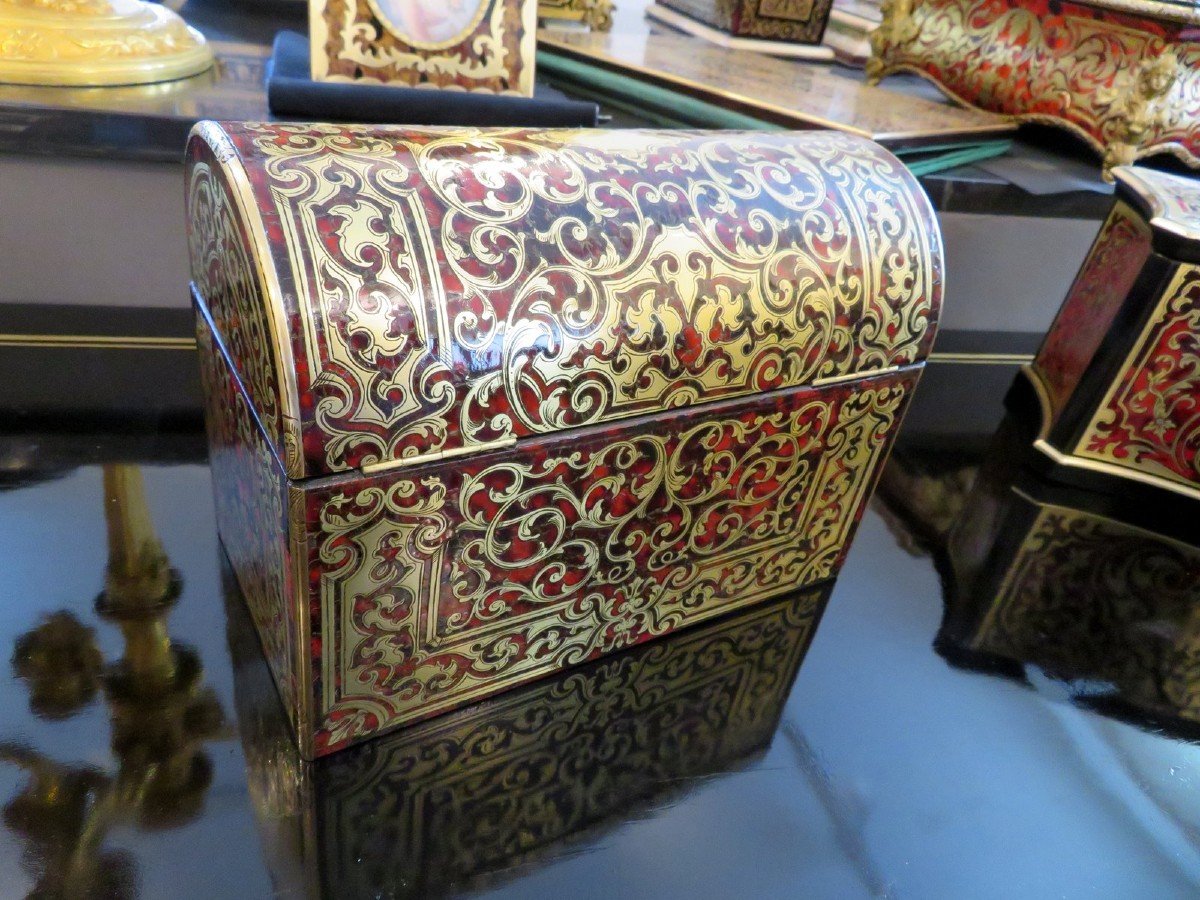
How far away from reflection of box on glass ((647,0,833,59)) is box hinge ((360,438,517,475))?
1.47 metres

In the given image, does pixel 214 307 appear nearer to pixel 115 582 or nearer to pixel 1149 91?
pixel 115 582

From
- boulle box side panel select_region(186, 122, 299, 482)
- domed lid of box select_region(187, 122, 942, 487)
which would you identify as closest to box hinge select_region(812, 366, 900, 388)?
domed lid of box select_region(187, 122, 942, 487)

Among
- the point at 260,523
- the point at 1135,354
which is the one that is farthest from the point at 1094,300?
the point at 260,523

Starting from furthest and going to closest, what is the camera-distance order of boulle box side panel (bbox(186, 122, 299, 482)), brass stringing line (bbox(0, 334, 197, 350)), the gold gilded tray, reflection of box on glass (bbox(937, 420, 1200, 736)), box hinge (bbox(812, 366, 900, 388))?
the gold gilded tray → brass stringing line (bbox(0, 334, 197, 350)) → reflection of box on glass (bbox(937, 420, 1200, 736)) → box hinge (bbox(812, 366, 900, 388)) → boulle box side panel (bbox(186, 122, 299, 482))

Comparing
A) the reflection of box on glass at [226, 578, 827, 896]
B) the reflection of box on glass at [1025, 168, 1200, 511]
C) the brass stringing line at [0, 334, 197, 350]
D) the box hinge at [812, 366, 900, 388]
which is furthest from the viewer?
the brass stringing line at [0, 334, 197, 350]

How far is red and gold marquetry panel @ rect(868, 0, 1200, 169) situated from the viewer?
4.59 feet

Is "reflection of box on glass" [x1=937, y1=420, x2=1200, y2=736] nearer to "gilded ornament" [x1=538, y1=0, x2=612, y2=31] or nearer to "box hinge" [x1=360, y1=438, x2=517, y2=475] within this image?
"box hinge" [x1=360, y1=438, x2=517, y2=475]

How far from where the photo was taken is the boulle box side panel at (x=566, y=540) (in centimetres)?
68

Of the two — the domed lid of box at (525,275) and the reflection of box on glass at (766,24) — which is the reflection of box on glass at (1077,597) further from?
the reflection of box on glass at (766,24)

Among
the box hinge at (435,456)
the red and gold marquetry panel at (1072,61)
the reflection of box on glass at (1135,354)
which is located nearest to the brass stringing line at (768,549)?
the box hinge at (435,456)

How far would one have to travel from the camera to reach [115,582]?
0.92 m

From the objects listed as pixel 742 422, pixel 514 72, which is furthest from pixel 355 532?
pixel 514 72

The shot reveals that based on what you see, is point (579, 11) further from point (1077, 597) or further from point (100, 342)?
point (1077, 597)

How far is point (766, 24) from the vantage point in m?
1.86
